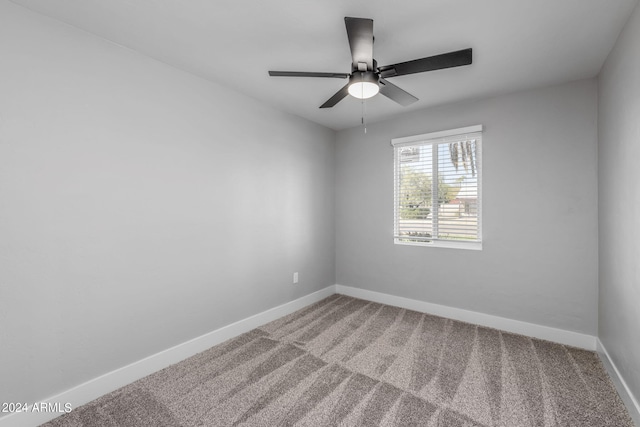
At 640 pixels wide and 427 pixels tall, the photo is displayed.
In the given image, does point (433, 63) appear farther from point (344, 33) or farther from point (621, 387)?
point (621, 387)

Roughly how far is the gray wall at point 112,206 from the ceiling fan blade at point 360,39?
5.10 ft

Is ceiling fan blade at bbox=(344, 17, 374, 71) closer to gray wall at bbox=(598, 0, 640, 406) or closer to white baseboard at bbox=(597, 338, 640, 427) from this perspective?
gray wall at bbox=(598, 0, 640, 406)

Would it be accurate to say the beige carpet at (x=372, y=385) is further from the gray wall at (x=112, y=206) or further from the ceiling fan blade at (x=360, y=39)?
the ceiling fan blade at (x=360, y=39)

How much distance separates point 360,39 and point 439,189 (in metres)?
2.27

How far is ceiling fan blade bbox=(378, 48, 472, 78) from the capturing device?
5.33 ft

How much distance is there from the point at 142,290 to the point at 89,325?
366 millimetres

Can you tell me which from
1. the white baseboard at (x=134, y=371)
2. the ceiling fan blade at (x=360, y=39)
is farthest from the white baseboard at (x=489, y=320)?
the ceiling fan blade at (x=360, y=39)

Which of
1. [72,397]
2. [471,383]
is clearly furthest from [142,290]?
[471,383]

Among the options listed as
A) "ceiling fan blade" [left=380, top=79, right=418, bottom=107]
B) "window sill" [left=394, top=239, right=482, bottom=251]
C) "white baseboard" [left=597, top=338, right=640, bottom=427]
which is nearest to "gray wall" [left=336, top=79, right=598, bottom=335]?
"window sill" [left=394, top=239, right=482, bottom=251]

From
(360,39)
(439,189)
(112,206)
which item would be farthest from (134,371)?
(439,189)

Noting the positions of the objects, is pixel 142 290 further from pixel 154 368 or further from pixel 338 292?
pixel 338 292

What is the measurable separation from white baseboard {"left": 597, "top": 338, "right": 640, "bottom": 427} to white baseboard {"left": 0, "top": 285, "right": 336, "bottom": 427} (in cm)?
286

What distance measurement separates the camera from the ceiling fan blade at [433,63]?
5.33 feet

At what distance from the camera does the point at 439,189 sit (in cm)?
334
